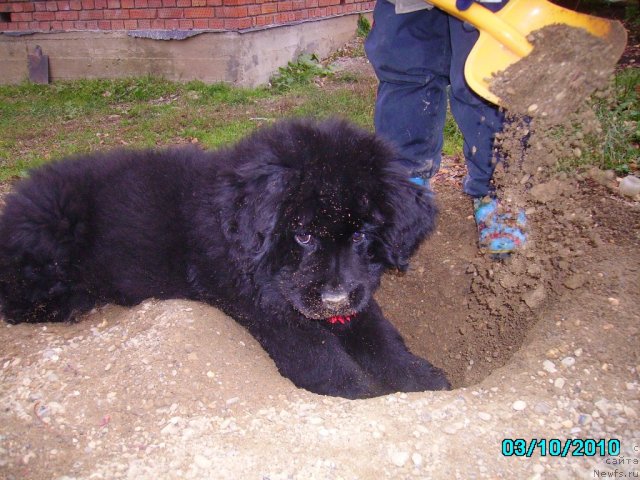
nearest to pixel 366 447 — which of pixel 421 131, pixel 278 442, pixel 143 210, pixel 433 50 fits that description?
pixel 278 442

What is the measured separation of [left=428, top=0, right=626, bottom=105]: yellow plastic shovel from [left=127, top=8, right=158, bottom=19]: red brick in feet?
19.7

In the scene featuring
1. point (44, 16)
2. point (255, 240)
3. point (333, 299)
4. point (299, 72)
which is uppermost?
point (44, 16)

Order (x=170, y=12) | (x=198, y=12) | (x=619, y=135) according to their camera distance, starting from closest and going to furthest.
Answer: (x=619, y=135) < (x=198, y=12) < (x=170, y=12)

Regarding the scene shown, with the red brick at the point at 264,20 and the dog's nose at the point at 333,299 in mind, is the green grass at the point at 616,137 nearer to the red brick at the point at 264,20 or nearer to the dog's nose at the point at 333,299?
the dog's nose at the point at 333,299

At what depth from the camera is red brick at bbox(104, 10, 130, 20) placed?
7.39 m

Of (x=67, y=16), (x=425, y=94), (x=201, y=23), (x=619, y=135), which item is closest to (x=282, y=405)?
(x=425, y=94)

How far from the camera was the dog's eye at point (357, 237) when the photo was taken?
223cm

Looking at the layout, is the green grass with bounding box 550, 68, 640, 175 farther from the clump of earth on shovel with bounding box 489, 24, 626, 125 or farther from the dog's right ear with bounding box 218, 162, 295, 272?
the dog's right ear with bounding box 218, 162, 295, 272

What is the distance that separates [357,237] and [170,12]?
6083mm

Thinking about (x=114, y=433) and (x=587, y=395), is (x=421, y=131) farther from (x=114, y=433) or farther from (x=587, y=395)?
(x=114, y=433)

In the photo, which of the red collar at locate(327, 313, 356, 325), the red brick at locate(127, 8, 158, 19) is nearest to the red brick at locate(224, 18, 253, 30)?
the red brick at locate(127, 8, 158, 19)

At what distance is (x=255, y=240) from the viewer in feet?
7.07

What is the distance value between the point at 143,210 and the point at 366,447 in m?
1.46
